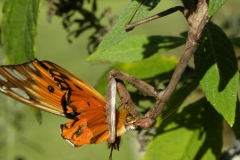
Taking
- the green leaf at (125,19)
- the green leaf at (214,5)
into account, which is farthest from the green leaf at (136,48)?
the green leaf at (214,5)

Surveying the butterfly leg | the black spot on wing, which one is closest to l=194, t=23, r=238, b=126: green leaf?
the butterfly leg

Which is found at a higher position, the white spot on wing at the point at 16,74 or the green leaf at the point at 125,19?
the white spot on wing at the point at 16,74

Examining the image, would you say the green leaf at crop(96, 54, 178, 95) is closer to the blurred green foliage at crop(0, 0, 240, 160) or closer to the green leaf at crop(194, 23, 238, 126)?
the blurred green foliage at crop(0, 0, 240, 160)

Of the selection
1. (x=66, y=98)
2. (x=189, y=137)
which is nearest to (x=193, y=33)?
(x=66, y=98)

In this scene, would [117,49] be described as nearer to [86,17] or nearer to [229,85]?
[86,17]

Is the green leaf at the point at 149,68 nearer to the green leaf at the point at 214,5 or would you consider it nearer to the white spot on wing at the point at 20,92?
the white spot on wing at the point at 20,92

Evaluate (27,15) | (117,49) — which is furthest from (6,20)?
(117,49)

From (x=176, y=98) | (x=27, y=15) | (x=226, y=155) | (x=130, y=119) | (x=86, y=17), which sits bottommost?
(x=226, y=155)
